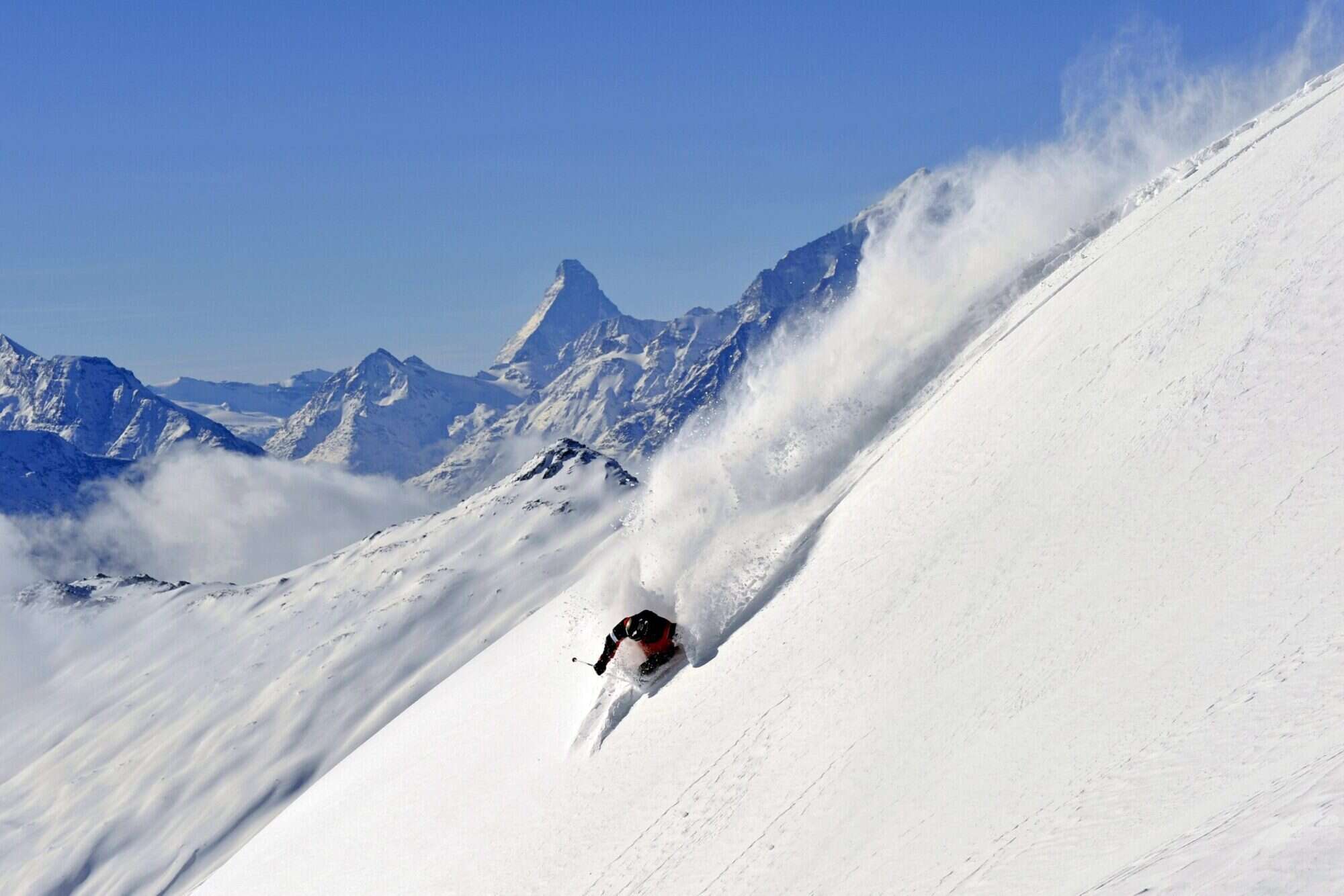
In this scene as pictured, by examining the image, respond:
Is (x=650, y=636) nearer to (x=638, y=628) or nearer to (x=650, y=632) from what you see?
(x=650, y=632)

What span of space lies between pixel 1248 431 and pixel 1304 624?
5.64 m

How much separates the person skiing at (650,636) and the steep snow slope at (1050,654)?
2.87 ft

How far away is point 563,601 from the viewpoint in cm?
4297

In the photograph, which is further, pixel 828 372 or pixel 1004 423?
pixel 828 372

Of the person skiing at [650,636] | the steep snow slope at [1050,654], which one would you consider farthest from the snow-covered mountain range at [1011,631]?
the person skiing at [650,636]

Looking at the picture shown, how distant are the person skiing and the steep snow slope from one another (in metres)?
0.88

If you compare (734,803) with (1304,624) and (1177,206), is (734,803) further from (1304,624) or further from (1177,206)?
(1177,206)

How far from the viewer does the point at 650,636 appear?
29.3m

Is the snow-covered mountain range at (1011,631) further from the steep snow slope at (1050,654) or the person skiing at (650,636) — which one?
the person skiing at (650,636)

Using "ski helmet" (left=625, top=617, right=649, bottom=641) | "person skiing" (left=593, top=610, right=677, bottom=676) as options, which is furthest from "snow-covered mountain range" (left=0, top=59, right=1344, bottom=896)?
"ski helmet" (left=625, top=617, right=649, bottom=641)

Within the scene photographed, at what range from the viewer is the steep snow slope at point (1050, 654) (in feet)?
46.4

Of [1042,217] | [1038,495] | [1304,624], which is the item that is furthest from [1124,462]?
[1042,217]

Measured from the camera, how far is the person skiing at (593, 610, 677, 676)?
2930cm

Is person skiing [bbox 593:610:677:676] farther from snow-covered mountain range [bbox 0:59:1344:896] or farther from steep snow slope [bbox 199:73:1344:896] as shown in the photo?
steep snow slope [bbox 199:73:1344:896]
